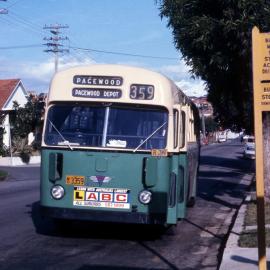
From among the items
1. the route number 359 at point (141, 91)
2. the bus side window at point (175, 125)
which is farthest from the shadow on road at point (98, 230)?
the route number 359 at point (141, 91)

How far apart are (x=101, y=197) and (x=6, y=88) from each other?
48398 millimetres

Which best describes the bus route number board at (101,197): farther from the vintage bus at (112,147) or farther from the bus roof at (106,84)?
the bus roof at (106,84)

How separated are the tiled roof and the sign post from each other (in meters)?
48.3

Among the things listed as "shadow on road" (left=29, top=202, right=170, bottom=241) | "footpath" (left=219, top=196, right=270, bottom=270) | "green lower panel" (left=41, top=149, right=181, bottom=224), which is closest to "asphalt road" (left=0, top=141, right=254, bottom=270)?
"shadow on road" (left=29, top=202, right=170, bottom=241)

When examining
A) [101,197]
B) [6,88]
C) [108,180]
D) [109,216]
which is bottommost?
[109,216]

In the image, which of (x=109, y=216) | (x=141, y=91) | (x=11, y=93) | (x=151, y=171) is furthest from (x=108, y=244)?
(x=11, y=93)

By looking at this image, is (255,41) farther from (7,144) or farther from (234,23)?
(7,144)

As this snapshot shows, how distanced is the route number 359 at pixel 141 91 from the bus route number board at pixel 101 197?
1.55 metres

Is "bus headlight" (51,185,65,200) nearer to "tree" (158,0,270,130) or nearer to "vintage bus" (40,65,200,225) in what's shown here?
"vintage bus" (40,65,200,225)

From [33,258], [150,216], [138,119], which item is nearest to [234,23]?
[138,119]

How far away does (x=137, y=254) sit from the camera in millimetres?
10242

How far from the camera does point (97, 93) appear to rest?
1113 centimetres

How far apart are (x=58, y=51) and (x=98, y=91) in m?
47.5

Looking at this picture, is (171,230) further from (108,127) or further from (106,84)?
(106,84)
